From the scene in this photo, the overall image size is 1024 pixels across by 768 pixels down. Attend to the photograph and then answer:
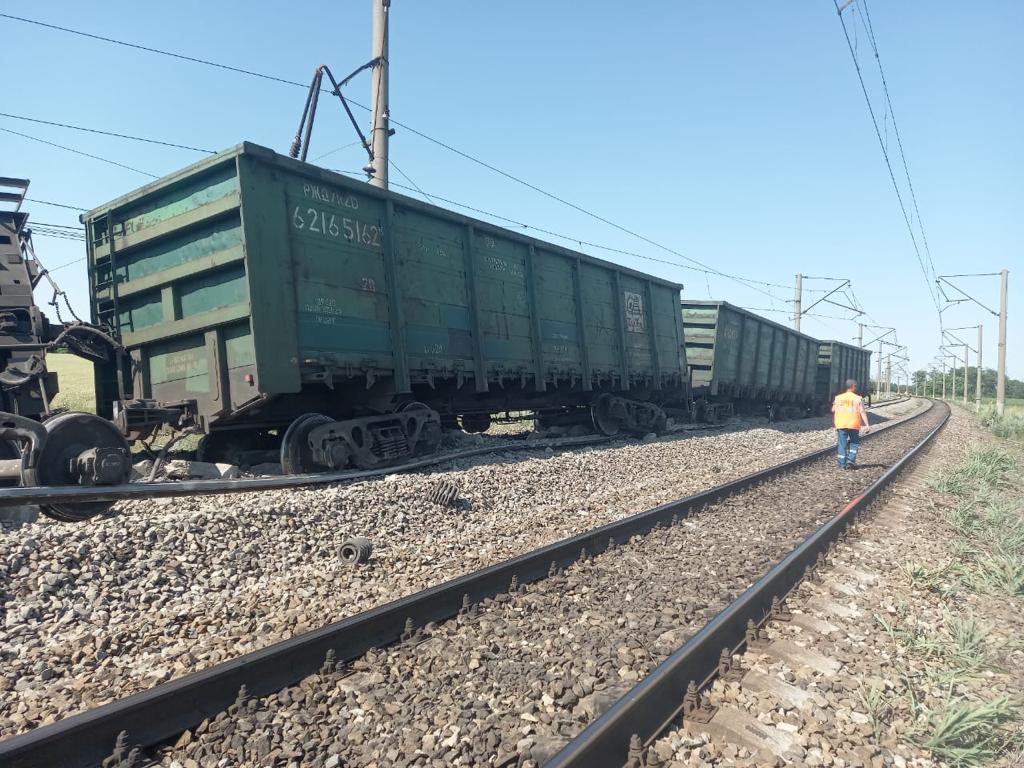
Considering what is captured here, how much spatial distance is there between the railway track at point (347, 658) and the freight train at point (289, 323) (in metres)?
2.92

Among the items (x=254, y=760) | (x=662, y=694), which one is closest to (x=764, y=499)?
(x=662, y=694)

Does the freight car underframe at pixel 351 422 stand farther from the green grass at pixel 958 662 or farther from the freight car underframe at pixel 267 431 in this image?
the green grass at pixel 958 662

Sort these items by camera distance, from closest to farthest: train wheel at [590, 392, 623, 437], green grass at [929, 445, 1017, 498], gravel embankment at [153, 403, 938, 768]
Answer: gravel embankment at [153, 403, 938, 768], green grass at [929, 445, 1017, 498], train wheel at [590, 392, 623, 437]

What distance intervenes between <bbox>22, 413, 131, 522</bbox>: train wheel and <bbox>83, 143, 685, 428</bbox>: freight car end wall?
1681mm

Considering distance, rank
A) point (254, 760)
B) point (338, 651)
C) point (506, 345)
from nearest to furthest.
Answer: point (254, 760) < point (338, 651) < point (506, 345)

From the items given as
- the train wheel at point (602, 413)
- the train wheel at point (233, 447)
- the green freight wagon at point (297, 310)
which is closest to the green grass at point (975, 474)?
the train wheel at point (602, 413)

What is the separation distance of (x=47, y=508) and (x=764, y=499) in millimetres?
7343

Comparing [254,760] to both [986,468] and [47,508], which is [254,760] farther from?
[986,468]

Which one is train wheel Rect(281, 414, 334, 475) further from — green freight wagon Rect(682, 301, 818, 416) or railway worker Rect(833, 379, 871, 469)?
green freight wagon Rect(682, 301, 818, 416)

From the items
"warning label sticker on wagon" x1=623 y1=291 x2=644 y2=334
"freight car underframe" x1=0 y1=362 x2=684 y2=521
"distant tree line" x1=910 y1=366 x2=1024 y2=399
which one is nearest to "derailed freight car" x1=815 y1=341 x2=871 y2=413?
"warning label sticker on wagon" x1=623 y1=291 x2=644 y2=334

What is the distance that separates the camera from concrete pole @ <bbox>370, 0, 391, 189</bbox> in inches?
475

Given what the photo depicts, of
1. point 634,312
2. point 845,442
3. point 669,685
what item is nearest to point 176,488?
point 669,685

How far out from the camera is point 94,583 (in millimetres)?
4059

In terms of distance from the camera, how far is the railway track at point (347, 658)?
2.50 meters
